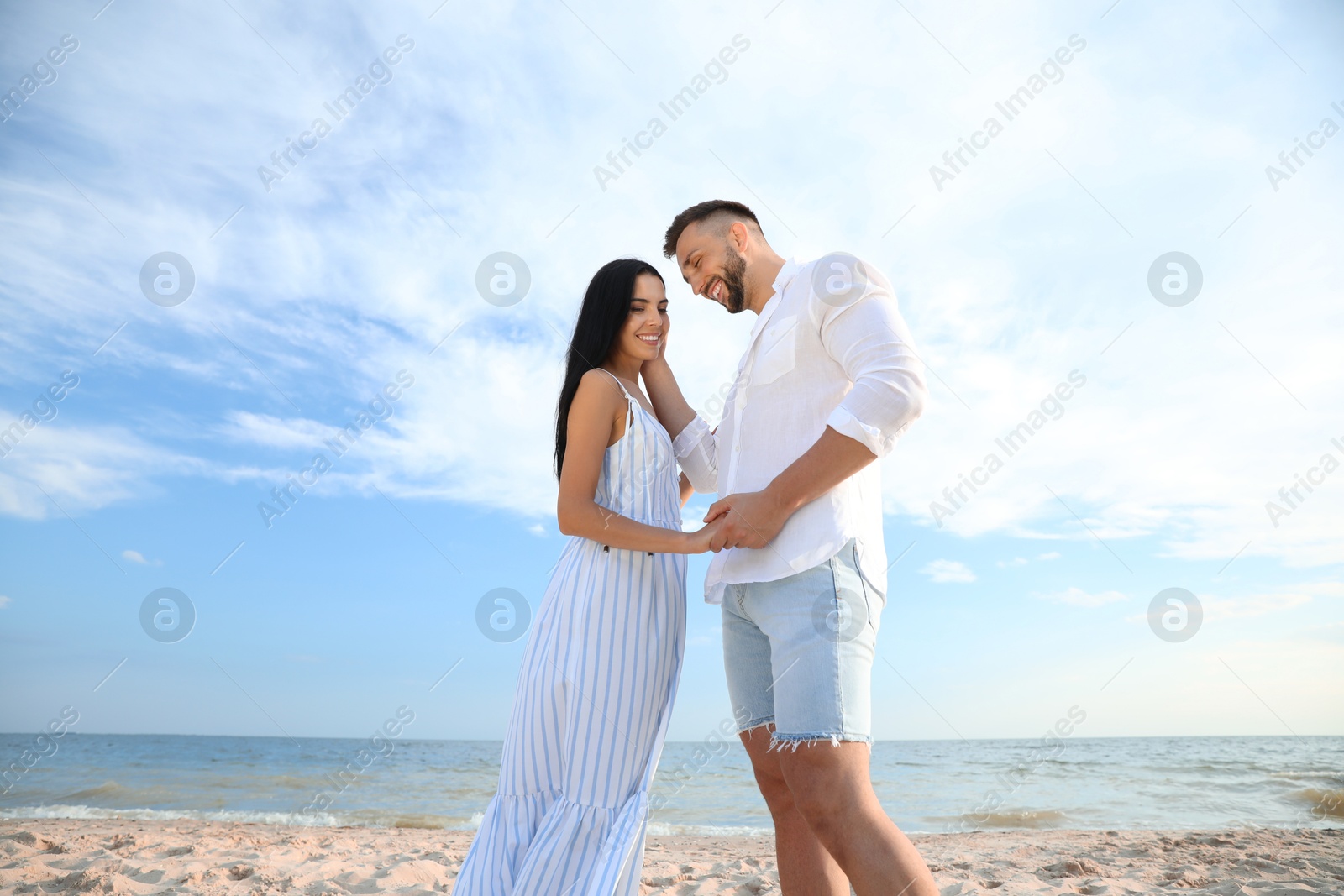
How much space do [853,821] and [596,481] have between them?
1.07 m

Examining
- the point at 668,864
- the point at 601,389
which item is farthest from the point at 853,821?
the point at 668,864

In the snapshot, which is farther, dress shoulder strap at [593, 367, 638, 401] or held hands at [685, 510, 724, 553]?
dress shoulder strap at [593, 367, 638, 401]

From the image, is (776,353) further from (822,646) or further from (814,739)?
(814,739)

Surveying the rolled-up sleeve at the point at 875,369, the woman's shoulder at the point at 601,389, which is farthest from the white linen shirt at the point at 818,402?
the woman's shoulder at the point at 601,389

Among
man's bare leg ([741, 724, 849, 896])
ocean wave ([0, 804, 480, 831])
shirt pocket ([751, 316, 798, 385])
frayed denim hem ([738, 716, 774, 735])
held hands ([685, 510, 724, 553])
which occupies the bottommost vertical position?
ocean wave ([0, 804, 480, 831])

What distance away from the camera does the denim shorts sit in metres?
1.69

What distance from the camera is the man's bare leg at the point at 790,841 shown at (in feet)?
6.30

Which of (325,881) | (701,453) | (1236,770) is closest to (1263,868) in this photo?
(701,453)

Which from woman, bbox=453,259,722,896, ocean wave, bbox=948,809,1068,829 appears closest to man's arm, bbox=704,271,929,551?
woman, bbox=453,259,722,896

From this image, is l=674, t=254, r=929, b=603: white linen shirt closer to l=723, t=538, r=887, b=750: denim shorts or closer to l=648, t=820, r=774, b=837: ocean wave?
l=723, t=538, r=887, b=750: denim shorts

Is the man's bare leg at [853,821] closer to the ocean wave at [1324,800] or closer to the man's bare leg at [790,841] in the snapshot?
the man's bare leg at [790,841]

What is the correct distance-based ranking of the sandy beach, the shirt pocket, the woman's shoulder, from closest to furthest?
the shirt pocket < the woman's shoulder < the sandy beach

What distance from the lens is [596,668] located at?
2.05m

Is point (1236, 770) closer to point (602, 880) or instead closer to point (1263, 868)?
point (1263, 868)
